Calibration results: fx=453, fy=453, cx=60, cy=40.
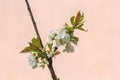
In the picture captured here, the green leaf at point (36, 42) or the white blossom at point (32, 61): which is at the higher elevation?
the green leaf at point (36, 42)

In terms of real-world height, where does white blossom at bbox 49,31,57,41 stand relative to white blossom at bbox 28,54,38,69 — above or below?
above

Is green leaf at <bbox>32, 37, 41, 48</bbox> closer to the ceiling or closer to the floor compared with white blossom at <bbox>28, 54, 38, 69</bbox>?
closer to the ceiling

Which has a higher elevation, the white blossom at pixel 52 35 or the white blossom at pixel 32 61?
the white blossom at pixel 52 35
